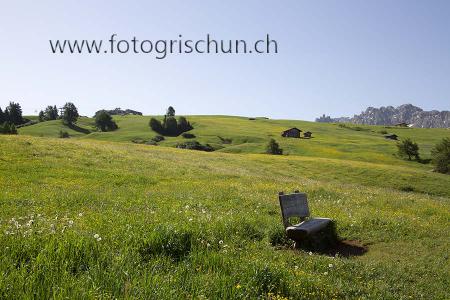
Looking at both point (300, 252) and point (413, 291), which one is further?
point (300, 252)

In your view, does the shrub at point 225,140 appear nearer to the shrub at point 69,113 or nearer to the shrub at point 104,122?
the shrub at point 104,122

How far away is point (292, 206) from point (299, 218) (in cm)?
153

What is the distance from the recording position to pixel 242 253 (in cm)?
966

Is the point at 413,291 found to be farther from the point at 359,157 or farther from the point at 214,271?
the point at 359,157

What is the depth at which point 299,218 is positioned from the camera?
1487 cm

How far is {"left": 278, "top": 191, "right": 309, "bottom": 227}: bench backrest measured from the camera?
13.1m

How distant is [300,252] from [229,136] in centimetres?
13026

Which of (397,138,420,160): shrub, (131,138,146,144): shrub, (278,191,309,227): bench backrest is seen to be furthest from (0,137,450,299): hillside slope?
(131,138,146,144): shrub

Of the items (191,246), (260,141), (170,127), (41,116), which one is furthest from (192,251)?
(41,116)

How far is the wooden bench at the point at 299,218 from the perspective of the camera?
39.0 ft

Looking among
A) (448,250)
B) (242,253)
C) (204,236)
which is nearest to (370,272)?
(242,253)

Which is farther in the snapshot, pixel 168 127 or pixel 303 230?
pixel 168 127

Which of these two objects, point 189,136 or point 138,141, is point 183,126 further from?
point 138,141

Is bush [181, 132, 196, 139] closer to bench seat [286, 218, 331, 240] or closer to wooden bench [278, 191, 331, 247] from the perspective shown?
wooden bench [278, 191, 331, 247]
